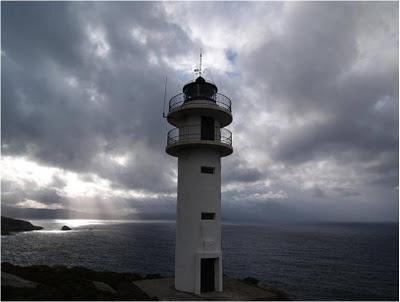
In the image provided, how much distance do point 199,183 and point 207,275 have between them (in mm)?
5890

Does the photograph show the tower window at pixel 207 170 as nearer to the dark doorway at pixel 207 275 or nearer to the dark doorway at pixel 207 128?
the dark doorway at pixel 207 128

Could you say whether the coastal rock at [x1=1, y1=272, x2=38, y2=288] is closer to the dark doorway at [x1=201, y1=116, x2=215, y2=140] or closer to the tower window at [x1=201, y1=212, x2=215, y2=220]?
the tower window at [x1=201, y1=212, x2=215, y2=220]

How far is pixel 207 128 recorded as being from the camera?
20.8m

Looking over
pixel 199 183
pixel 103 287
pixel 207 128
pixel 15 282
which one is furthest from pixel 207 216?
pixel 15 282

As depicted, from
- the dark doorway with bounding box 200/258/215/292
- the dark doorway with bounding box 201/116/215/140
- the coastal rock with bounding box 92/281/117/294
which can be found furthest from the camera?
the dark doorway with bounding box 201/116/215/140

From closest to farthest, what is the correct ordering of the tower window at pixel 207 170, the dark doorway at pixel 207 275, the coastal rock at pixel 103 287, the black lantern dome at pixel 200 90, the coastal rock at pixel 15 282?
the coastal rock at pixel 15 282 → the coastal rock at pixel 103 287 → the dark doorway at pixel 207 275 → the tower window at pixel 207 170 → the black lantern dome at pixel 200 90

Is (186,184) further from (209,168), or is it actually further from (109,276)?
(109,276)

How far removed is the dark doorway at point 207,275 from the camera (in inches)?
760

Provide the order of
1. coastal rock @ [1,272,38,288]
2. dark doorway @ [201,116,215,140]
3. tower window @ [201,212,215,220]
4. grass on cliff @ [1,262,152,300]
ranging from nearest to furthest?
grass on cliff @ [1,262,152,300], coastal rock @ [1,272,38,288], tower window @ [201,212,215,220], dark doorway @ [201,116,215,140]

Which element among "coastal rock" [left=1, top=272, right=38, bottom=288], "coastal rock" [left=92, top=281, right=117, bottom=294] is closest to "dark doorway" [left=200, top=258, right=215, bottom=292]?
"coastal rock" [left=92, top=281, right=117, bottom=294]

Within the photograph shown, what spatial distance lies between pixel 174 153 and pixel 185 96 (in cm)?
409

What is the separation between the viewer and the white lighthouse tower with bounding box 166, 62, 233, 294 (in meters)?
19.3

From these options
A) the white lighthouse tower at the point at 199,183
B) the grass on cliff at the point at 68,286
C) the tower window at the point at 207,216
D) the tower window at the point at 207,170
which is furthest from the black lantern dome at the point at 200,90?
the grass on cliff at the point at 68,286

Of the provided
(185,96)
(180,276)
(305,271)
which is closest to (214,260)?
(180,276)
